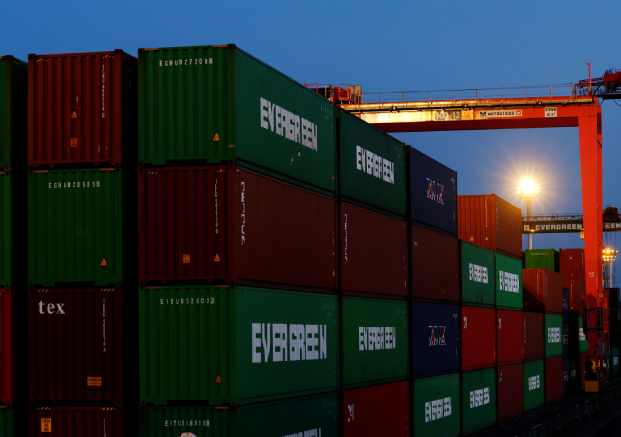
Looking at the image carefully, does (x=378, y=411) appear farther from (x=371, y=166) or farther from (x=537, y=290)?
(x=537, y=290)

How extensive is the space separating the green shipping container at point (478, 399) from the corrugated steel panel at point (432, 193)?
16.1 ft

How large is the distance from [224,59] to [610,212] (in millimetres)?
80163

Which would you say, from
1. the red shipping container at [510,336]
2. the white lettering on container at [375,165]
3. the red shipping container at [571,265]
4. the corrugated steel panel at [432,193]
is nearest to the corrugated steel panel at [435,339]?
the corrugated steel panel at [432,193]

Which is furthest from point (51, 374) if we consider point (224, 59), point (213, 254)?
point (224, 59)

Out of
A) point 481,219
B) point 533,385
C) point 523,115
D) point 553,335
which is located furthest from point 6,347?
point 523,115

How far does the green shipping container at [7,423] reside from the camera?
17.5 m

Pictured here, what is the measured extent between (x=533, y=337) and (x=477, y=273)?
9.24 m

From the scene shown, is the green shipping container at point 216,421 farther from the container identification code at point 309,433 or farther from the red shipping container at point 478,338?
the red shipping container at point 478,338

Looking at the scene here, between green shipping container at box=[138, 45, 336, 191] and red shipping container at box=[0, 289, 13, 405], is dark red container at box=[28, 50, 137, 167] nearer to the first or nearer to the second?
green shipping container at box=[138, 45, 336, 191]

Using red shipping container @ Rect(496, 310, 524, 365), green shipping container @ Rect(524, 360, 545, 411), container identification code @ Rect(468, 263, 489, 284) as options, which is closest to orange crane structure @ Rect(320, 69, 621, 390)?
green shipping container @ Rect(524, 360, 545, 411)

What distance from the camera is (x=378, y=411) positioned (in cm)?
2455

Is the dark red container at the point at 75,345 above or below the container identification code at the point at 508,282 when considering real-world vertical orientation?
below

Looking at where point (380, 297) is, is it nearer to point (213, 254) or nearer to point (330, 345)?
point (330, 345)

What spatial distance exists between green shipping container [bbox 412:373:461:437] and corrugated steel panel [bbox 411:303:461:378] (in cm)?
28
